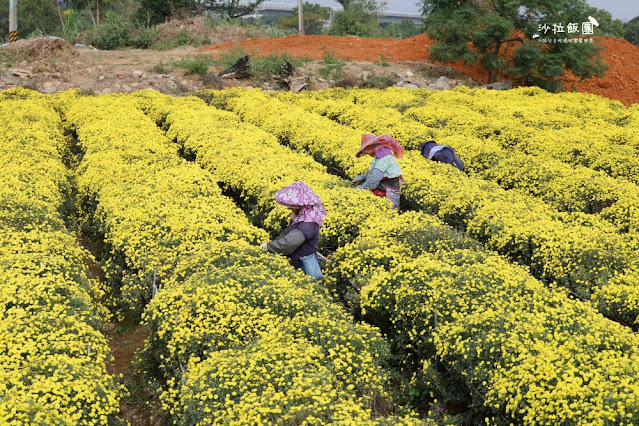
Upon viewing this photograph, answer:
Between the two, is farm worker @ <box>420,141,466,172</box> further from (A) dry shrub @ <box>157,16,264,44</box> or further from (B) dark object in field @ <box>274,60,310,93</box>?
(A) dry shrub @ <box>157,16,264,44</box>

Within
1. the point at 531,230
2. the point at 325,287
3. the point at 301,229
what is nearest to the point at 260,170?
the point at 301,229

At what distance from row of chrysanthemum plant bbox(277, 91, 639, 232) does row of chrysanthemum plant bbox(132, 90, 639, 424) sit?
387 cm

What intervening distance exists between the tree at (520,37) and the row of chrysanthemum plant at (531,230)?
16.7m

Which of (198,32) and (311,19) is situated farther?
(311,19)

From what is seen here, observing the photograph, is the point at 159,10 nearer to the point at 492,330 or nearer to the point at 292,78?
the point at 292,78

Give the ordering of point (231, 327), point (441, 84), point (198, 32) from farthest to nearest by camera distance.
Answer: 1. point (198, 32)
2. point (441, 84)
3. point (231, 327)

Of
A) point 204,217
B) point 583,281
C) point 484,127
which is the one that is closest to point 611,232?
point 583,281

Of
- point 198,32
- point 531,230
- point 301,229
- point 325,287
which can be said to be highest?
point 198,32

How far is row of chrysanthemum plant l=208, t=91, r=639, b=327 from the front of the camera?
29.1 ft

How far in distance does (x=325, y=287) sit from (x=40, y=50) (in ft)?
93.4

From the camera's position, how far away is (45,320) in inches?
285

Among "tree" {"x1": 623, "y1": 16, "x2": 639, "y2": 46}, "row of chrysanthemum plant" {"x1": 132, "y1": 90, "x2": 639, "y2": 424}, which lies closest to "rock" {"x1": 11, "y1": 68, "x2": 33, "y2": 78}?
"row of chrysanthemum plant" {"x1": 132, "y1": 90, "x2": 639, "y2": 424}

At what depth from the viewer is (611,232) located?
10562mm

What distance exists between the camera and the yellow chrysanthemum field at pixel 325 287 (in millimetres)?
6148
